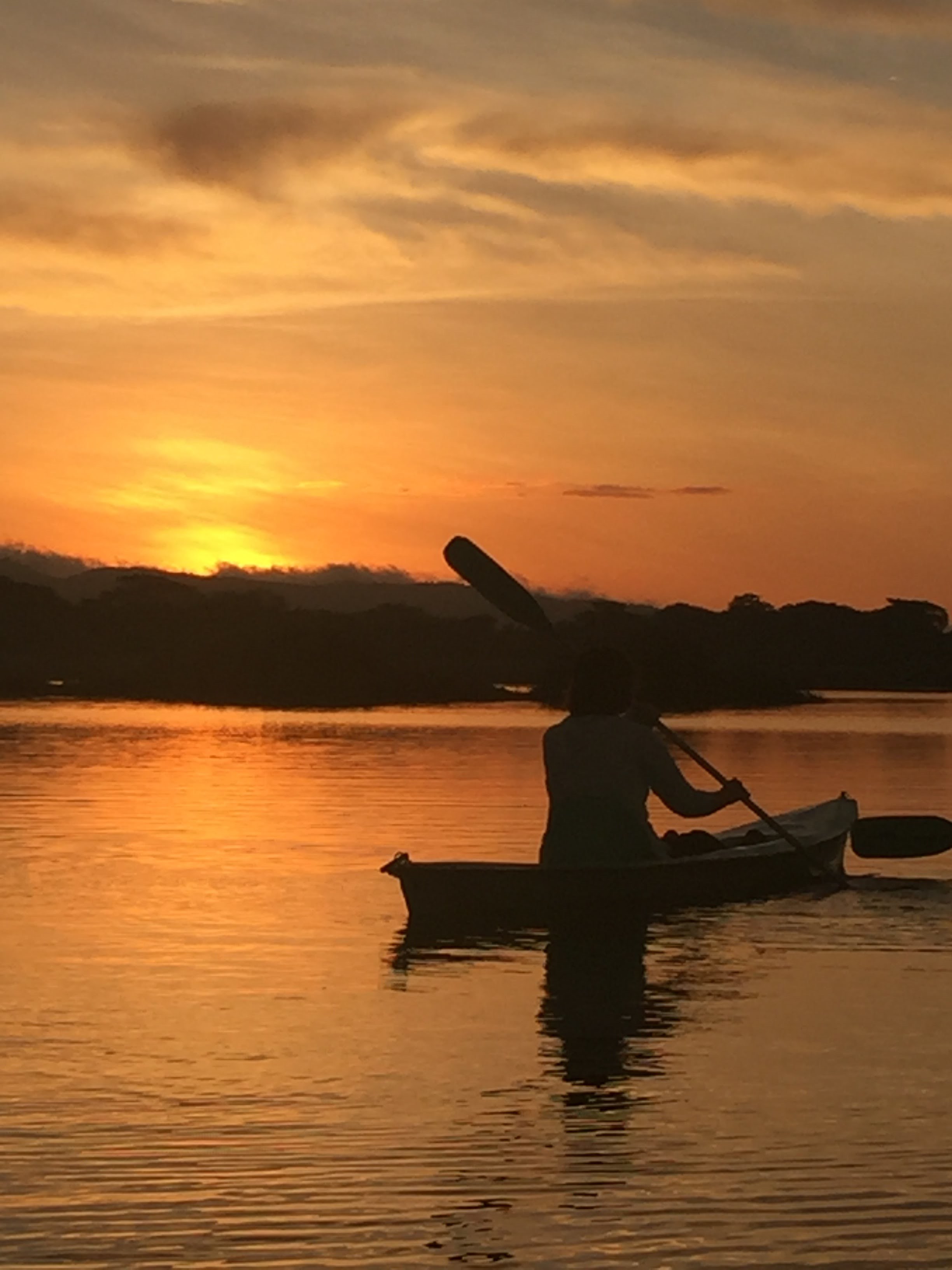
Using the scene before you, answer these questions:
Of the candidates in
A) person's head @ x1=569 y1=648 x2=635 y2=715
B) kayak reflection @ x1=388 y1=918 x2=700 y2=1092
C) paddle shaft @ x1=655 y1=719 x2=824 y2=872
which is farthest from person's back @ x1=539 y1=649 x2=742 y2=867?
paddle shaft @ x1=655 y1=719 x2=824 y2=872

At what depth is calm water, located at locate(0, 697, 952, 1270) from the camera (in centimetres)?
599

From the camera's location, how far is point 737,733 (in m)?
51.1

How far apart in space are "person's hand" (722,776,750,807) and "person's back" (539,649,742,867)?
272mm

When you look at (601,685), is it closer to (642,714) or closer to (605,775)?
(605,775)

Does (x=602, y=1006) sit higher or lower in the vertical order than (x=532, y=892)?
lower

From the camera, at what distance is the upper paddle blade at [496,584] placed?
17281 mm

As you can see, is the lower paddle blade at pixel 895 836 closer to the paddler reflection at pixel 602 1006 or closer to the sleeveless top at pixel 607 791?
the sleeveless top at pixel 607 791

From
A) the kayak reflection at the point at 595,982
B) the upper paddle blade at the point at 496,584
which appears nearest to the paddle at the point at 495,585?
the upper paddle blade at the point at 496,584

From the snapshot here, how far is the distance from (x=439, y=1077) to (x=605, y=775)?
468cm

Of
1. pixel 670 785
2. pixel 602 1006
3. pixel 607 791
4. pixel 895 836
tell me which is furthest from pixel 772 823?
pixel 602 1006

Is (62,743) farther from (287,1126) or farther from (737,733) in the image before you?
(287,1126)

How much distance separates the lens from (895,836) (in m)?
16.5

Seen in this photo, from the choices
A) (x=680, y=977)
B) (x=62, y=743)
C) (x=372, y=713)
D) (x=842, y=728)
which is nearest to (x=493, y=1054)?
(x=680, y=977)

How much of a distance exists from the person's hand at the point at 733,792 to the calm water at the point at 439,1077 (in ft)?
2.64
